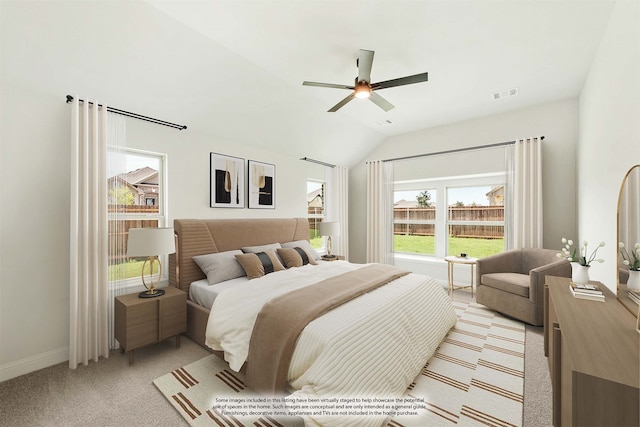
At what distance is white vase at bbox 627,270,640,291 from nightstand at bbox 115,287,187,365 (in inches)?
135

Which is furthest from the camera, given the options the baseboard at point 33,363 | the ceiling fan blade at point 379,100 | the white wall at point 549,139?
the white wall at point 549,139

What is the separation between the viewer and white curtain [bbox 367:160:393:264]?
529cm

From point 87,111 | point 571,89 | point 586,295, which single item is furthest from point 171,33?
point 571,89

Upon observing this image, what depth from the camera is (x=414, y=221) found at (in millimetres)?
5410

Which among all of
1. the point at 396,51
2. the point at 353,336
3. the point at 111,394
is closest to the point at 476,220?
the point at 396,51

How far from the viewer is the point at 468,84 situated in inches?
128

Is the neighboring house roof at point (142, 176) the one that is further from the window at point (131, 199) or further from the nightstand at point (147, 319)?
the nightstand at point (147, 319)

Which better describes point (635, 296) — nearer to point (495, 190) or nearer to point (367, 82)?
point (367, 82)

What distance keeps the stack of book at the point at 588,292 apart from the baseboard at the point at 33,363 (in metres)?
4.22

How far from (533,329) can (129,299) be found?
4308 mm

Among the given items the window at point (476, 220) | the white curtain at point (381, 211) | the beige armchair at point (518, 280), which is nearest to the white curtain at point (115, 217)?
the white curtain at point (381, 211)

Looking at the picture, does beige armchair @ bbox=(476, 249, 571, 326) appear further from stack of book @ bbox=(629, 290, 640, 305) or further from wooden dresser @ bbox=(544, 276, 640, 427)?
wooden dresser @ bbox=(544, 276, 640, 427)

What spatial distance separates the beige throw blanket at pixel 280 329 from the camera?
1729 millimetres

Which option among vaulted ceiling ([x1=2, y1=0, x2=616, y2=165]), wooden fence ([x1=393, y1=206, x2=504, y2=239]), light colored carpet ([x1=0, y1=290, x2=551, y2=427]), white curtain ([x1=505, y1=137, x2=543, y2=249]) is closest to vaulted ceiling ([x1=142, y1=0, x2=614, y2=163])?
vaulted ceiling ([x1=2, y1=0, x2=616, y2=165])
